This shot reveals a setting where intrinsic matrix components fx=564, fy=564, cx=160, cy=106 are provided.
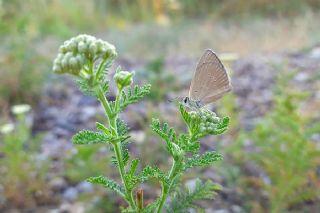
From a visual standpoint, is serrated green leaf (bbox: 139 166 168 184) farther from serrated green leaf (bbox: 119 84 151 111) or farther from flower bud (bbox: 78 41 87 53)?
flower bud (bbox: 78 41 87 53)

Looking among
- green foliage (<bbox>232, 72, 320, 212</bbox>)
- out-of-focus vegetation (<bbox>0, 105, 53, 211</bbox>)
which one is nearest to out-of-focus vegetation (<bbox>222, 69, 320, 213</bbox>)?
green foliage (<bbox>232, 72, 320, 212</bbox>)

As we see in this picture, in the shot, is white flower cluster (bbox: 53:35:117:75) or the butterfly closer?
white flower cluster (bbox: 53:35:117:75)

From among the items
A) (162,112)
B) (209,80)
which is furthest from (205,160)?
(162,112)

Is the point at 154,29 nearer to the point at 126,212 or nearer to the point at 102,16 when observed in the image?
the point at 102,16

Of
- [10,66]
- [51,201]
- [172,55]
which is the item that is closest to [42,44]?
[172,55]

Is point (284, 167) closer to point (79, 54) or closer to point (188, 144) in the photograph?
point (188, 144)

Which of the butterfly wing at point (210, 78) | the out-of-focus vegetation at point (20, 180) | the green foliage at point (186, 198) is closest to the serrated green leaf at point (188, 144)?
the butterfly wing at point (210, 78)

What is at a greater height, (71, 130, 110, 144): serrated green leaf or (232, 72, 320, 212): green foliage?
(71, 130, 110, 144): serrated green leaf
